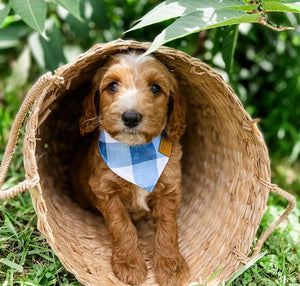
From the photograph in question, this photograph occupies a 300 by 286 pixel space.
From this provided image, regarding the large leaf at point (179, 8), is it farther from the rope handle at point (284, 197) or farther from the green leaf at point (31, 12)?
the rope handle at point (284, 197)

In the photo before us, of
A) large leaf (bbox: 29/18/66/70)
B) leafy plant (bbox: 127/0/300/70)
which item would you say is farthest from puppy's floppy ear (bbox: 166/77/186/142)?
large leaf (bbox: 29/18/66/70)

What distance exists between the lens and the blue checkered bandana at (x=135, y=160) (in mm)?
2629

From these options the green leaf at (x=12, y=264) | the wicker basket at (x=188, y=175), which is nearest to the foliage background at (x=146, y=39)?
the green leaf at (x=12, y=264)

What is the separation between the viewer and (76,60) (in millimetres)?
2367

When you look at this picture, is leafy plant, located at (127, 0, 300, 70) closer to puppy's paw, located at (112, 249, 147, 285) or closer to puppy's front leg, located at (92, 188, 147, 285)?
puppy's front leg, located at (92, 188, 147, 285)

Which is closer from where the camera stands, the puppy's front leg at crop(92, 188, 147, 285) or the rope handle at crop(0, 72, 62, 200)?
the rope handle at crop(0, 72, 62, 200)

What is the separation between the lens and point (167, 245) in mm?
2686

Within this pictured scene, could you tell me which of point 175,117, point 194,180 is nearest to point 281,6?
point 175,117

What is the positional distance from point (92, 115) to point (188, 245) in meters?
1.23

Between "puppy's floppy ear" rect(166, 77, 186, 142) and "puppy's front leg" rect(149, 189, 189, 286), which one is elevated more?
"puppy's floppy ear" rect(166, 77, 186, 142)

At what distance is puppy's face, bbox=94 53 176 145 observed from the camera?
7.68 feet

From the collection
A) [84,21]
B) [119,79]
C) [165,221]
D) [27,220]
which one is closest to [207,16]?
[119,79]

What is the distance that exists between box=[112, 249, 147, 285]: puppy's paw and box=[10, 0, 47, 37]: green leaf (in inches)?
60.9

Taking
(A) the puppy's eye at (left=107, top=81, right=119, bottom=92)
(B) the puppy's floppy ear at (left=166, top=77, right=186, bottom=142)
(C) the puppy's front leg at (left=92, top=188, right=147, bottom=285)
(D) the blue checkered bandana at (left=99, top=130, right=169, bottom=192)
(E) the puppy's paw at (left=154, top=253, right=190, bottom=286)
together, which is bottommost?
(E) the puppy's paw at (left=154, top=253, right=190, bottom=286)
